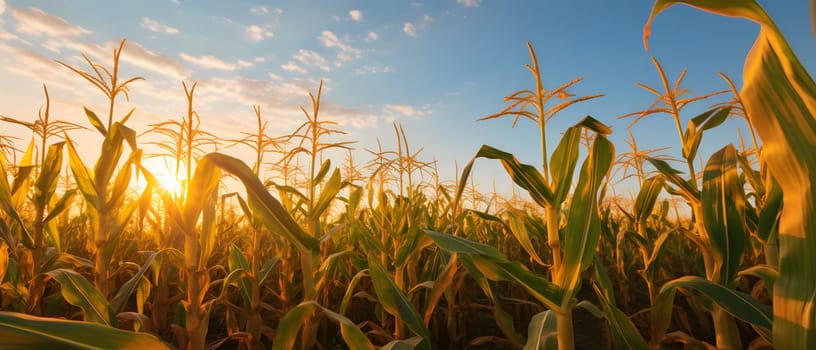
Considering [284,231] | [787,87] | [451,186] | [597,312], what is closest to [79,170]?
[284,231]

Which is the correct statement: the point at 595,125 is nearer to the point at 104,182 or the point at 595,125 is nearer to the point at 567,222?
the point at 567,222

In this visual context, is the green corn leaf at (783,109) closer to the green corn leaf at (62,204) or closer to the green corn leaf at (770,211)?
the green corn leaf at (770,211)

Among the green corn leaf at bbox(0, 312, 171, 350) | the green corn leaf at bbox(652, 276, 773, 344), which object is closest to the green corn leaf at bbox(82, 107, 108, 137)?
the green corn leaf at bbox(0, 312, 171, 350)

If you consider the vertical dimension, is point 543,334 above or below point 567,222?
below

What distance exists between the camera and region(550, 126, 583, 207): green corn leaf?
4.98ft

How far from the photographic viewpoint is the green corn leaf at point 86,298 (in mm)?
1647

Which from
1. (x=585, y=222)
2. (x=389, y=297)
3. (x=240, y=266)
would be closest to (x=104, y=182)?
(x=240, y=266)

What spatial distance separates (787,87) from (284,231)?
1.37 meters

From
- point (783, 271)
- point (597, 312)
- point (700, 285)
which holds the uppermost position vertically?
point (783, 271)

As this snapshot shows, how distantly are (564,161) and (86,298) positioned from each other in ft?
6.85

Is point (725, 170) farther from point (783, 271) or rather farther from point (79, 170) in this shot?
point (79, 170)

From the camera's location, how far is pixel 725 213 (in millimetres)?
1722

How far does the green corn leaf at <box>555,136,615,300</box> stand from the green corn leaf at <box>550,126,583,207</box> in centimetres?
10

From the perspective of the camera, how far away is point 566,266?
4.57 feet
